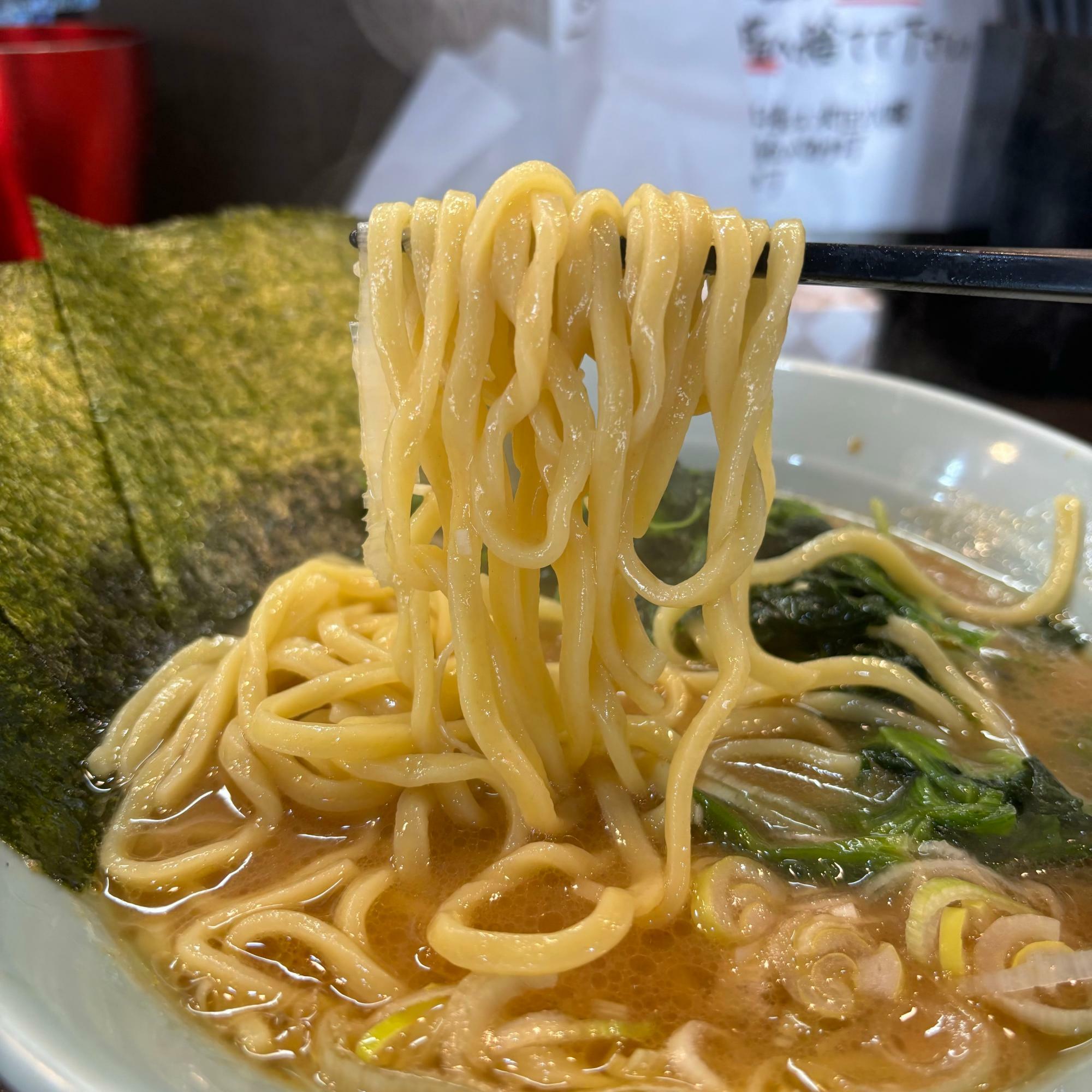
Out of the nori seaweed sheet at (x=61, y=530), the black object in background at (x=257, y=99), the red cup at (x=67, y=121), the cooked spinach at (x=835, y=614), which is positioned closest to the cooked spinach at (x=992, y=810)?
the cooked spinach at (x=835, y=614)

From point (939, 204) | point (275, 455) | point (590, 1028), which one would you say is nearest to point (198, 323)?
point (275, 455)

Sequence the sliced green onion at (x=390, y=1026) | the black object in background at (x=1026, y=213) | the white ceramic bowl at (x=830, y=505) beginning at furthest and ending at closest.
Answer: the black object in background at (x=1026, y=213) → the sliced green onion at (x=390, y=1026) → the white ceramic bowl at (x=830, y=505)

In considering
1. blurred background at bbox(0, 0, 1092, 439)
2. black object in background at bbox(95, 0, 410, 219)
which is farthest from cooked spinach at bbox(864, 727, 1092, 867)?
black object in background at bbox(95, 0, 410, 219)

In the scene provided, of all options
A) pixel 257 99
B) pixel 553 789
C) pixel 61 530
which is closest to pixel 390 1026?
pixel 553 789

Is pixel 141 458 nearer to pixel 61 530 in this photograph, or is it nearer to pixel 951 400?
pixel 61 530

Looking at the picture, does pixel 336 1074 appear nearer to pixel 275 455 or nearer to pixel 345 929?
pixel 345 929

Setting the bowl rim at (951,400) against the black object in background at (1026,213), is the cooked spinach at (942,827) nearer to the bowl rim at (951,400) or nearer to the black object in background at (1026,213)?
the bowl rim at (951,400)
